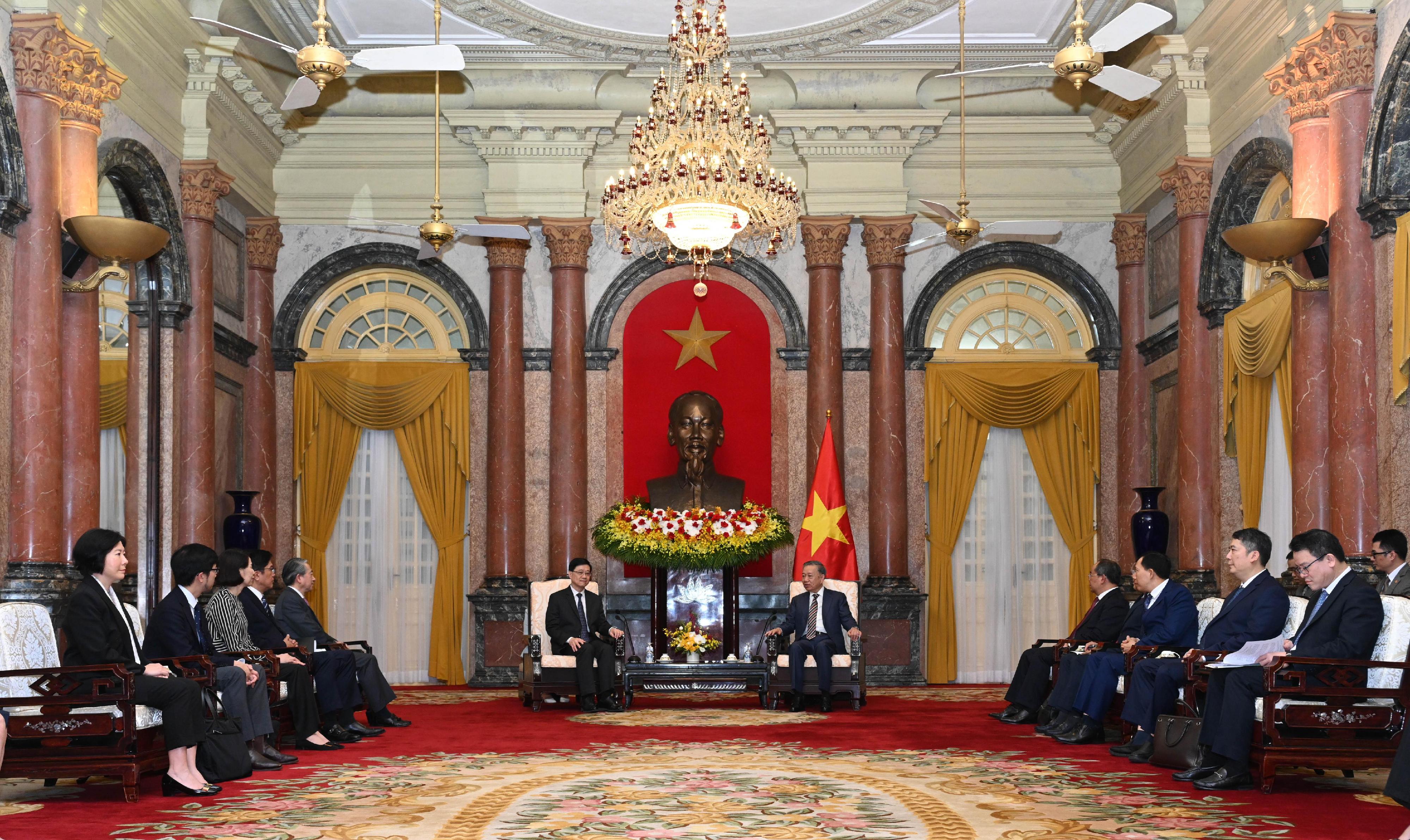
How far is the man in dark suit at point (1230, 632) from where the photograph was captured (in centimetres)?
727

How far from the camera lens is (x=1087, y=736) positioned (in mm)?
8539

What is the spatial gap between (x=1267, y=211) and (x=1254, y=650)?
5351mm

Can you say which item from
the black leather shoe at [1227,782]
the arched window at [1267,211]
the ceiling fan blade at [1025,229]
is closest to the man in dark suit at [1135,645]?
the black leather shoe at [1227,782]

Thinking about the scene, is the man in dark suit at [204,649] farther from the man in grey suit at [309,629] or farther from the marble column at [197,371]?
the marble column at [197,371]

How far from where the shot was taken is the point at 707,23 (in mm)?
9797

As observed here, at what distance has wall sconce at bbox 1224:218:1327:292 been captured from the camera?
357 inches

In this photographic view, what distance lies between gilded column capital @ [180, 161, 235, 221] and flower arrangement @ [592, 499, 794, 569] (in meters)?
4.38

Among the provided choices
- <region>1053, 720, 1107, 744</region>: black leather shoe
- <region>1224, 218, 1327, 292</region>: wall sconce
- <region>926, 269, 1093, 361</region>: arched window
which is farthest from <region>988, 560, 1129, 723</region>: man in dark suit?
<region>926, 269, 1093, 361</region>: arched window

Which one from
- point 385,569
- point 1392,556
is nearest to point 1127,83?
point 1392,556

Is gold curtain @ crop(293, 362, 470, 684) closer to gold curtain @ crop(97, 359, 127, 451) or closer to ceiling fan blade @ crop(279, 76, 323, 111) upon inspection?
gold curtain @ crop(97, 359, 127, 451)

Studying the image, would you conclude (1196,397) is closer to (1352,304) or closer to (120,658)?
(1352,304)

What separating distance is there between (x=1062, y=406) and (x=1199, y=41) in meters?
4.02

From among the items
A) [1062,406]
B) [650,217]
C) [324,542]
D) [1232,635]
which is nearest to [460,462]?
[324,542]

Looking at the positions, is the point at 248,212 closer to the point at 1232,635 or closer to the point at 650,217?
the point at 650,217
